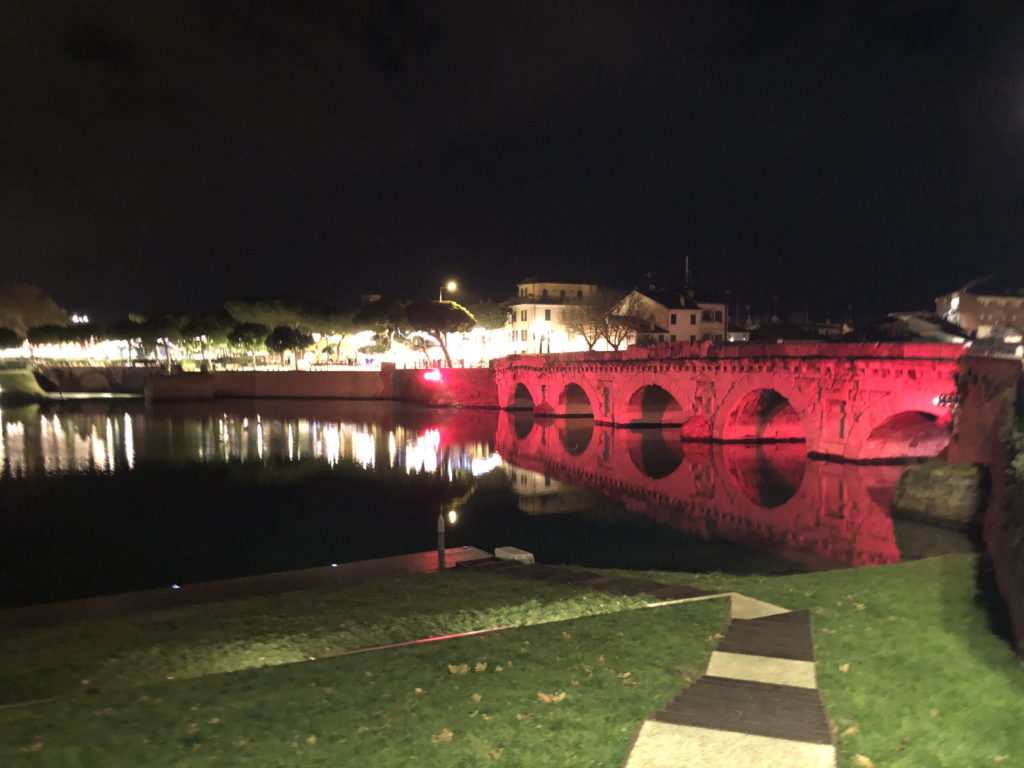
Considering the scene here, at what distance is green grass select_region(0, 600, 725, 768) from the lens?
646 centimetres

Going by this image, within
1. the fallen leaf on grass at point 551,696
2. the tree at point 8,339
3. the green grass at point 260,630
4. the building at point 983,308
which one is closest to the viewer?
the fallen leaf on grass at point 551,696

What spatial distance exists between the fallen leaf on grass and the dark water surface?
1506 cm

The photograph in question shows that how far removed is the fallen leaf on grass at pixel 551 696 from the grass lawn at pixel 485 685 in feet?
0.13

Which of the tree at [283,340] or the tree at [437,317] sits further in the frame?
the tree at [283,340]

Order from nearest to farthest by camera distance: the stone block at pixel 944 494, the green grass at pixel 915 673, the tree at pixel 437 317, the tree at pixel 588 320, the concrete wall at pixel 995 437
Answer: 1. the green grass at pixel 915 673
2. the concrete wall at pixel 995 437
3. the stone block at pixel 944 494
4. the tree at pixel 588 320
5. the tree at pixel 437 317

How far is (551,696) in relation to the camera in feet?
24.9

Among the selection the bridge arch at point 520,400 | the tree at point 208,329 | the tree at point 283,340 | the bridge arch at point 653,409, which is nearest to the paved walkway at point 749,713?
the bridge arch at point 653,409

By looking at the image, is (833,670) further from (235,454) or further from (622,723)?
(235,454)

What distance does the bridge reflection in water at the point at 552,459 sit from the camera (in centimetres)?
2795

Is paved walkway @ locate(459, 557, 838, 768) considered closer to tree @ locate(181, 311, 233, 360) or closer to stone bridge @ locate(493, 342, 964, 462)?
stone bridge @ locate(493, 342, 964, 462)

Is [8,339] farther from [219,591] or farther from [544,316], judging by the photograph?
[219,591]

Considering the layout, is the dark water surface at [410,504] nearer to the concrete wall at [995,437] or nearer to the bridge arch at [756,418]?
the bridge arch at [756,418]

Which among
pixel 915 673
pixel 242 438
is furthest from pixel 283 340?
pixel 915 673

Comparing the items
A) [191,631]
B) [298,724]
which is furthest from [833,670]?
[191,631]
